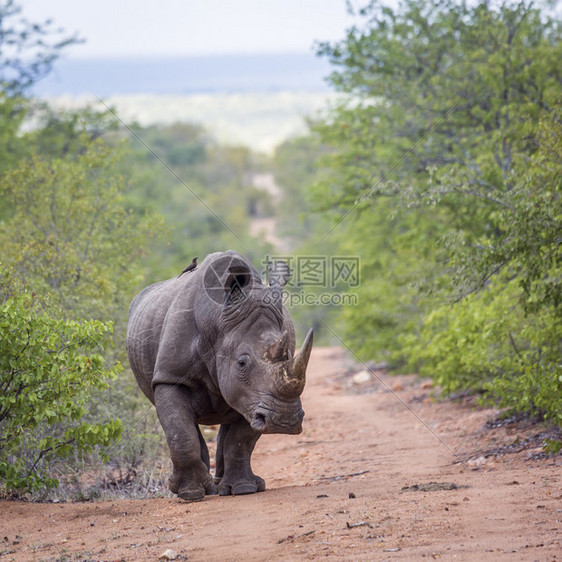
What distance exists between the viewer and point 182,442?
787 cm

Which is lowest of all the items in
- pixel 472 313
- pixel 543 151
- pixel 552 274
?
pixel 472 313

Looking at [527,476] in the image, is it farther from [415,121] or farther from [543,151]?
[415,121]

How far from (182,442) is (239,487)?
2.52 ft

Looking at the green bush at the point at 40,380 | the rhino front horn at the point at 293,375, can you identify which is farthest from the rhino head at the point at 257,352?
the green bush at the point at 40,380

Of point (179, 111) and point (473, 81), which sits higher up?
point (179, 111)

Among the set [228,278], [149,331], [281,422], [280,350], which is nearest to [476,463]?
[281,422]

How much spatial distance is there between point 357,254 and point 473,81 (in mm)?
9307

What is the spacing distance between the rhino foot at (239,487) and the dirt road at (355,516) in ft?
0.94

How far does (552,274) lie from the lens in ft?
30.2

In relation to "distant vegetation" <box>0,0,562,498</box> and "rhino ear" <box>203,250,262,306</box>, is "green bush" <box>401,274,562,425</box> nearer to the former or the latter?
"distant vegetation" <box>0,0,562,498</box>

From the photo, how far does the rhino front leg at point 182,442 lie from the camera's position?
7.87m

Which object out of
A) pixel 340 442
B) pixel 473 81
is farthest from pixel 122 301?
pixel 473 81

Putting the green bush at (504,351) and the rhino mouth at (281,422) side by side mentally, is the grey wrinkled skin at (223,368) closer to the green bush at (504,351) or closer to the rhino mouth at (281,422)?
the rhino mouth at (281,422)

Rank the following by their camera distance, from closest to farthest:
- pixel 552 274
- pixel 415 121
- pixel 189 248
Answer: pixel 552 274 < pixel 415 121 < pixel 189 248
